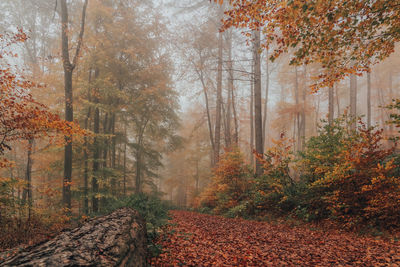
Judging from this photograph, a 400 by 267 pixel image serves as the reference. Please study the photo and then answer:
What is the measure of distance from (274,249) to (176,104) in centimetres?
1141

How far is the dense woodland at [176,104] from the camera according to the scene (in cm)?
418

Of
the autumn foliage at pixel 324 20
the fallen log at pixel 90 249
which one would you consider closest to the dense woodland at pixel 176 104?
the autumn foliage at pixel 324 20

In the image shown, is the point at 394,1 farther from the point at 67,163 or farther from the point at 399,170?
the point at 67,163

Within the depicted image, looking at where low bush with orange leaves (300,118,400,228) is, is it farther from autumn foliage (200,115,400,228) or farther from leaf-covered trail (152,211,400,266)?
leaf-covered trail (152,211,400,266)

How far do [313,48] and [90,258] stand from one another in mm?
5237

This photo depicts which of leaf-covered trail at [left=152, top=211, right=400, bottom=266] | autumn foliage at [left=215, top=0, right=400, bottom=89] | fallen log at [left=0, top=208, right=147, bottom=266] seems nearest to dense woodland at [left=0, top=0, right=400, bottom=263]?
autumn foliage at [left=215, top=0, right=400, bottom=89]

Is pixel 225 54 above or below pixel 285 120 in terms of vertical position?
above

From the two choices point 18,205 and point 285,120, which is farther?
point 285,120

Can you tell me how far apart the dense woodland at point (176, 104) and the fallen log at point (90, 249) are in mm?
2227

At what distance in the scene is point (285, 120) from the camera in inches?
→ 639

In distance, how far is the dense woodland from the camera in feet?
13.7

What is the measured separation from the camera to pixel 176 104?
13883 mm

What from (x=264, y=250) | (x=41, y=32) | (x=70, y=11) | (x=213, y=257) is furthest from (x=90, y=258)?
(x=41, y=32)

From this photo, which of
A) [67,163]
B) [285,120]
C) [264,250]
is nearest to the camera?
[264,250]
